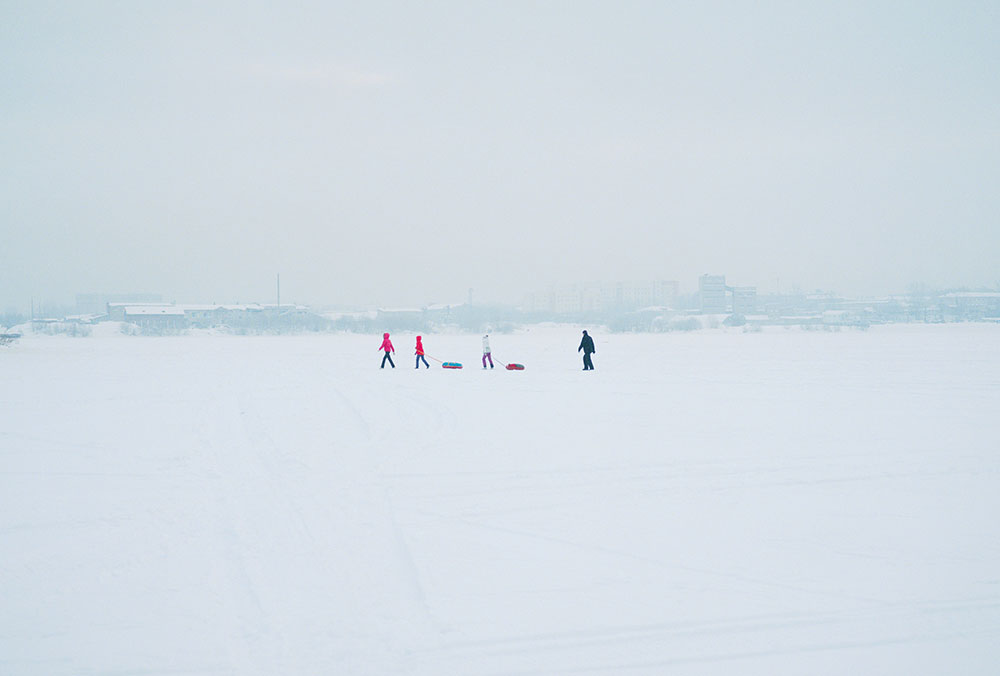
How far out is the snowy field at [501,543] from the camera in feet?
15.5

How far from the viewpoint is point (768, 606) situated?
17.5ft

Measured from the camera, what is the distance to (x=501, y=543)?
6730mm

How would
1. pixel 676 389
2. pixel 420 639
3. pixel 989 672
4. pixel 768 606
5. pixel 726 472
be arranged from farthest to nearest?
pixel 676 389 → pixel 726 472 → pixel 768 606 → pixel 420 639 → pixel 989 672

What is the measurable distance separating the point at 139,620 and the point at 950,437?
11.5 meters

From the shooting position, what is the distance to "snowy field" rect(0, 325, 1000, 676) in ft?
15.5

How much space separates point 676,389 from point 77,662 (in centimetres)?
1643

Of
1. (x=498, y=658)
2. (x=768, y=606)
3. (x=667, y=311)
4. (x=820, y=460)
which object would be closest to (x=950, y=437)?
(x=820, y=460)

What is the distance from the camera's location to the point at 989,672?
4.46m

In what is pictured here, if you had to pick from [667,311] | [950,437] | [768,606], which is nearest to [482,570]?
[768,606]

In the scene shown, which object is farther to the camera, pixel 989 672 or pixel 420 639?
pixel 420 639

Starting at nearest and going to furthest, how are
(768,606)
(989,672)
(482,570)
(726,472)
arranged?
(989,672) < (768,606) < (482,570) < (726,472)

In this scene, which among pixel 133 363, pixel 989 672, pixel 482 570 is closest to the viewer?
pixel 989 672

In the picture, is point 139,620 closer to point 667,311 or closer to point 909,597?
point 909,597

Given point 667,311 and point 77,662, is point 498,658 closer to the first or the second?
point 77,662
